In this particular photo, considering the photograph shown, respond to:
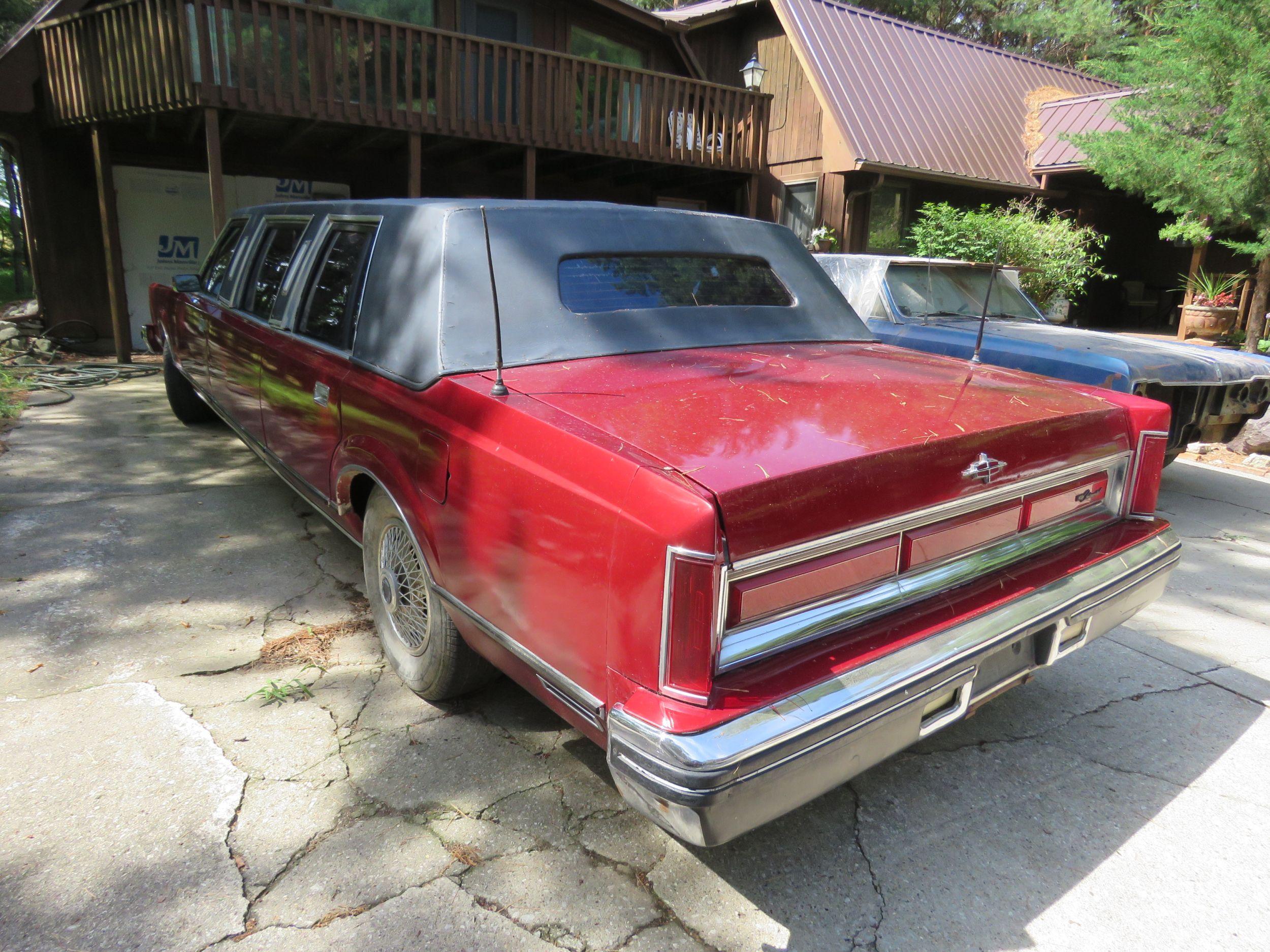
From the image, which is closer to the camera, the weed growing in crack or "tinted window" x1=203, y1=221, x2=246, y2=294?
the weed growing in crack

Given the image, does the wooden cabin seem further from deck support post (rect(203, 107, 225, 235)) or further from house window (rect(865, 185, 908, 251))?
house window (rect(865, 185, 908, 251))

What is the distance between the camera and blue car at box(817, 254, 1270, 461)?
195 inches

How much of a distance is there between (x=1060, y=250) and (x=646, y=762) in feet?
37.2

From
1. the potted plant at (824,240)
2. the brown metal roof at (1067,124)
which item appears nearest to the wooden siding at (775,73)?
the potted plant at (824,240)

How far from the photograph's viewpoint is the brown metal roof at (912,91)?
12.5m

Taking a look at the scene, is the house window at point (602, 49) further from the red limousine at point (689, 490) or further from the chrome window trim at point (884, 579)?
the chrome window trim at point (884, 579)

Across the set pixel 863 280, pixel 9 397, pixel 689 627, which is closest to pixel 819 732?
pixel 689 627

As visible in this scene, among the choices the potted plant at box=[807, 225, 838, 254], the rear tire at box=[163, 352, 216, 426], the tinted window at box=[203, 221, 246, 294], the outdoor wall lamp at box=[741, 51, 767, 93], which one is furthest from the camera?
the potted plant at box=[807, 225, 838, 254]

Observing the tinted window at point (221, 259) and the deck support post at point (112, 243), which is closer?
the tinted window at point (221, 259)

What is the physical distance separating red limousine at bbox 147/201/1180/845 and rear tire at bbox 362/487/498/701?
13 millimetres

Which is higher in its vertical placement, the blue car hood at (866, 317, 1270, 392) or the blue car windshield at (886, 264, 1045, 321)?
the blue car windshield at (886, 264, 1045, 321)

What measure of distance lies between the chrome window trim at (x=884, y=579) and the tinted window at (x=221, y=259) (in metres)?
3.98

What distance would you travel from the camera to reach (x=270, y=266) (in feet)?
13.0

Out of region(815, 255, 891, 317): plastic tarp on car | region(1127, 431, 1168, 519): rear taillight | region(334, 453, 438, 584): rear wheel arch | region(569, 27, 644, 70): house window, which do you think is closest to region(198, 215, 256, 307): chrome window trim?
region(334, 453, 438, 584): rear wheel arch
